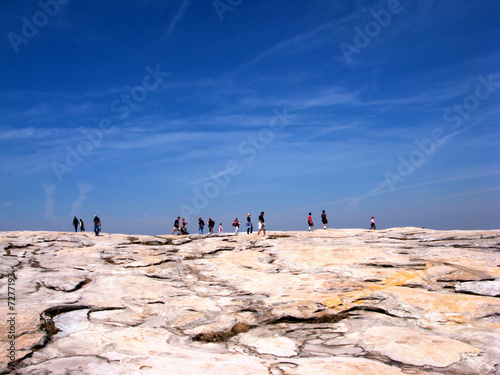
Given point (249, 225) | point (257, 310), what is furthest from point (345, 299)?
point (249, 225)

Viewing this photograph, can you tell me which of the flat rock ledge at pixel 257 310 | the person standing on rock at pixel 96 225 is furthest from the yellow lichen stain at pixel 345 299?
the person standing on rock at pixel 96 225

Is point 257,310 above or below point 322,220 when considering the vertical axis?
below

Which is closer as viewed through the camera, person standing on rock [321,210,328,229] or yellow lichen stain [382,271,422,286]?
yellow lichen stain [382,271,422,286]

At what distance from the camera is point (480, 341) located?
10688mm

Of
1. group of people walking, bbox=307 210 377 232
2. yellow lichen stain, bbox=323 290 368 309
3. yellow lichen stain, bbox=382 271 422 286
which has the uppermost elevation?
group of people walking, bbox=307 210 377 232

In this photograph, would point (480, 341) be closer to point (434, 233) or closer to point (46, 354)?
point (46, 354)

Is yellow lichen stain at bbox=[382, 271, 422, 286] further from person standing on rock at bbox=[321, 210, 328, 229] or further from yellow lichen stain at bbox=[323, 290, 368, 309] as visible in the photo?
person standing on rock at bbox=[321, 210, 328, 229]

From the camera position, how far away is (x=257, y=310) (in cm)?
1385

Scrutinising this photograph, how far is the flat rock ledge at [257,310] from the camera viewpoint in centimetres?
918

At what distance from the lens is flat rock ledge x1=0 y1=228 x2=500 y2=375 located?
361 inches

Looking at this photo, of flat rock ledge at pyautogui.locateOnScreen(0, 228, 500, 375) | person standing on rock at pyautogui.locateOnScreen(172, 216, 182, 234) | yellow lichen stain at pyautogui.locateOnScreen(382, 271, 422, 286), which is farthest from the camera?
person standing on rock at pyautogui.locateOnScreen(172, 216, 182, 234)

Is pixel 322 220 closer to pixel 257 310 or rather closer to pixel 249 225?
pixel 249 225

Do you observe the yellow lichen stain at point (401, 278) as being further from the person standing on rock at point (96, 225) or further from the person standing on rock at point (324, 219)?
the person standing on rock at point (96, 225)

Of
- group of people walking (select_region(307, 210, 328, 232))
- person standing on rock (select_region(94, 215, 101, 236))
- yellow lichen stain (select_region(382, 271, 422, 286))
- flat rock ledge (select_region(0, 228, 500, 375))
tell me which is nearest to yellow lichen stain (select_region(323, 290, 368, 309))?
flat rock ledge (select_region(0, 228, 500, 375))
